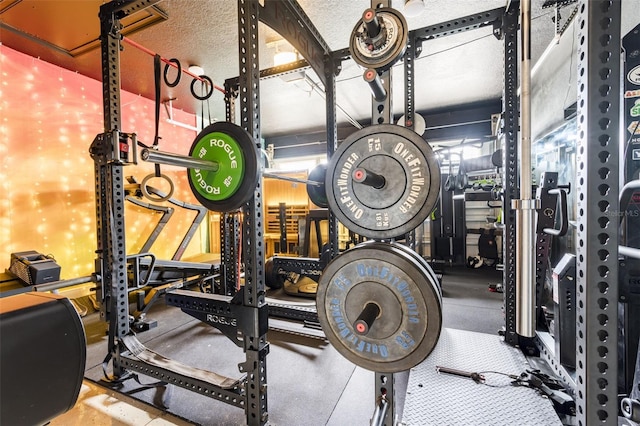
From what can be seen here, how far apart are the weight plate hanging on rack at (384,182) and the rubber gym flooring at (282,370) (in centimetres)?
135

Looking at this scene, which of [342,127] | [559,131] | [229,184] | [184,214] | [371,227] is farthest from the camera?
[342,127]

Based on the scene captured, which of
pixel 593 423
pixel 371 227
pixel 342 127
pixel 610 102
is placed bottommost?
pixel 593 423

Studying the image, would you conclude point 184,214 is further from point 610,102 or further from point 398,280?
point 610,102

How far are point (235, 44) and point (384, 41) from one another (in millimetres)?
2638

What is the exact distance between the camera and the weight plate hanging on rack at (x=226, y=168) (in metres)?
1.15

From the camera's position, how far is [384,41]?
849mm

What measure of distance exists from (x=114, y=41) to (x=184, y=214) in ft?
11.3

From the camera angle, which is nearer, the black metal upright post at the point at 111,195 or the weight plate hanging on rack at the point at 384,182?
Result: the weight plate hanging on rack at the point at 384,182

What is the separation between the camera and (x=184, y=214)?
15.9 feet

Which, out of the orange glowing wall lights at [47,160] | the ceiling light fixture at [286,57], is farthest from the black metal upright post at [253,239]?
the orange glowing wall lights at [47,160]

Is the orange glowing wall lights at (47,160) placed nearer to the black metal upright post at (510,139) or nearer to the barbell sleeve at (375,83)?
the barbell sleeve at (375,83)

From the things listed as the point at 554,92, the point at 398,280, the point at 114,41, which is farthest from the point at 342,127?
the point at 398,280

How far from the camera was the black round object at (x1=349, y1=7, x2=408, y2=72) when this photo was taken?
83cm

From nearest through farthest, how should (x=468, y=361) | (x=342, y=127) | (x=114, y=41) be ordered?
(x=114, y=41)
(x=468, y=361)
(x=342, y=127)
